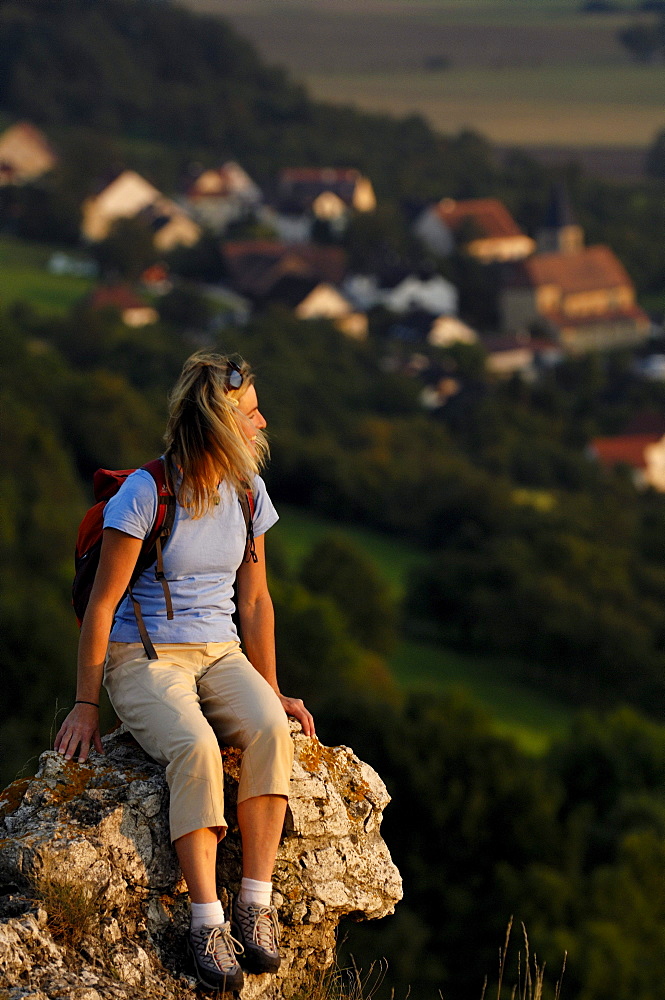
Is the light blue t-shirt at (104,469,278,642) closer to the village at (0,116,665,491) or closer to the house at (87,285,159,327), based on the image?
the village at (0,116,665,491)

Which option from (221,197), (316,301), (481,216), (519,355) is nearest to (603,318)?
(519,355)

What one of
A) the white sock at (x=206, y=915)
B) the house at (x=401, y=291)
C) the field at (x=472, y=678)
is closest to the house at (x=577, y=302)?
the house at (x=401, y=291)

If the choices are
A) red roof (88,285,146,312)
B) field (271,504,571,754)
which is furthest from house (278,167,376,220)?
field (271,504,571,754)

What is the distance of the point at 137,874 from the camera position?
3.47 meters

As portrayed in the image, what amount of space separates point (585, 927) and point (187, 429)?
57.6 ft

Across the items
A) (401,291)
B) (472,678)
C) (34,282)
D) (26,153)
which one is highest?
(26,153)

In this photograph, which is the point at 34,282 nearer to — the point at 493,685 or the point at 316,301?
the point at 316,301

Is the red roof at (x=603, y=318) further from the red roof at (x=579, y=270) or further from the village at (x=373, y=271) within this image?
the red roof at (x=579, y=270)

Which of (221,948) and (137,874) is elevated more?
(137,874)

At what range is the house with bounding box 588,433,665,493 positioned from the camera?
256 ft

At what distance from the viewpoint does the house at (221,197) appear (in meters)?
127

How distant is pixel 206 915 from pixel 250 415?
1463 millimetres

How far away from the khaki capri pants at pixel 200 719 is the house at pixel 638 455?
75.1 m

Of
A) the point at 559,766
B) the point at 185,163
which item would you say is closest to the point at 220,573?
the point at 559,766
